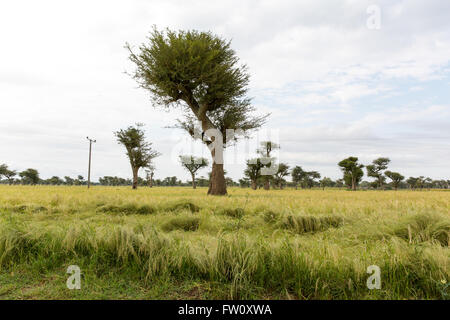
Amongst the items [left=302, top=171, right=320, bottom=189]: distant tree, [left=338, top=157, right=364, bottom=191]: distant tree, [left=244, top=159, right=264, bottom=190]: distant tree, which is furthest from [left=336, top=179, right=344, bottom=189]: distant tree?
[left=244, top=159, right=264, bottom=190]: distant tree

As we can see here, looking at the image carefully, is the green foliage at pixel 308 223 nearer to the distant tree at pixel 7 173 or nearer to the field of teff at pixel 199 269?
the field of teff at pixel 199 269

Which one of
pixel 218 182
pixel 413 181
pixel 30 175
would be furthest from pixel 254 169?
pixel 30 175

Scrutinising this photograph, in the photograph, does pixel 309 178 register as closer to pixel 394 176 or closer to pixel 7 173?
pixel 394 176

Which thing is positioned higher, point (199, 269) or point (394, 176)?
point (394, 176)

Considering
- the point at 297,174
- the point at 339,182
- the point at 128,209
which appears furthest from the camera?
the point at 339,182

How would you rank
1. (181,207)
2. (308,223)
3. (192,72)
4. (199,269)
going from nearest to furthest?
(199,269)
(308,223)
(181,207)
(192,72)

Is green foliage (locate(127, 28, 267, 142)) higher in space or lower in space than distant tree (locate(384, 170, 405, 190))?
higher

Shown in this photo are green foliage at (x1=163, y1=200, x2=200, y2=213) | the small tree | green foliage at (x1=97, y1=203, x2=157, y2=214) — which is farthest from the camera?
the small tree

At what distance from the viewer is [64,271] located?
2.70 meters

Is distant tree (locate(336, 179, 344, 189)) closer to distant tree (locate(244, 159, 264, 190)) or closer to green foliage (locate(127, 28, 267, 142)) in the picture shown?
distant tree (locate(244, 159, 264, 190))

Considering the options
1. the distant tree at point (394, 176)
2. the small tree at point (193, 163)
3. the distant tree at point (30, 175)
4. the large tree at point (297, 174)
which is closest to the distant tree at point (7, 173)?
the distant tree at point (30, 175)

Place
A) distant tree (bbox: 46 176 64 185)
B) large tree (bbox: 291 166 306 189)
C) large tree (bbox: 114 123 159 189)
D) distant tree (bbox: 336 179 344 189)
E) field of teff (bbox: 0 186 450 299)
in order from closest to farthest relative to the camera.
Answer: field of teff (bbox: 0 186 450 299) < large tree (bbox: 114 123 159 189) < large tree (bbox: 291 166 306 189) < distant tree (bbox: 336 179 344 189) < distant tree (bbox: 46 176 64 185)
